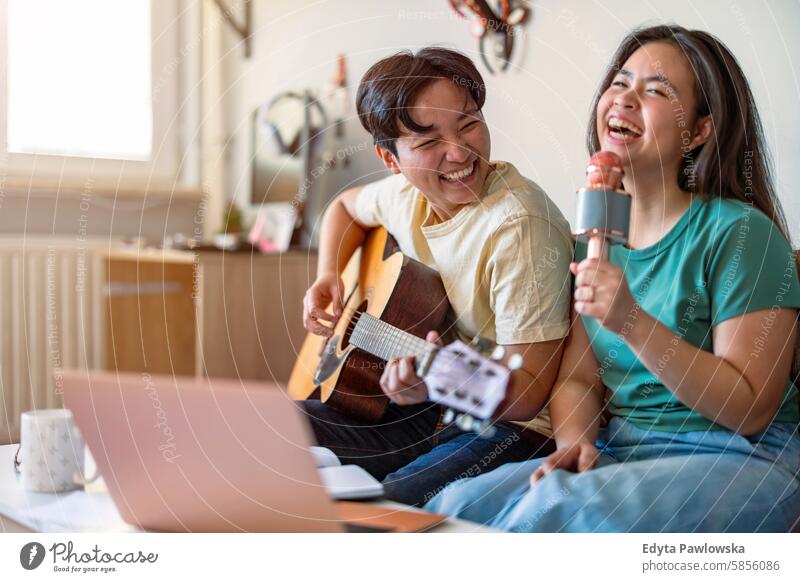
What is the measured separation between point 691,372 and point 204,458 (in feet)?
1.35

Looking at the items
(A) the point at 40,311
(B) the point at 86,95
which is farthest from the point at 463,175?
(A) the point at 40,311

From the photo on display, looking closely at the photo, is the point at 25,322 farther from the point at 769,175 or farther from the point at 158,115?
the point at 769,175

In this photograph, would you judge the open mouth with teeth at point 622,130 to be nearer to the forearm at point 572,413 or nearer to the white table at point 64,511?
the forearm at point 572,413

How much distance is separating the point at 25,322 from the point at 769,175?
87 cm

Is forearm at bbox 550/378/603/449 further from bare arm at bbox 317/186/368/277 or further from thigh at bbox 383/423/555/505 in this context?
bare arm at bbox 317/186/368/277

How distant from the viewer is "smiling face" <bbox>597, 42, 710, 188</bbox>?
0.67m

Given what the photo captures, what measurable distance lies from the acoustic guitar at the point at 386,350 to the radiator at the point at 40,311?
0.31 m

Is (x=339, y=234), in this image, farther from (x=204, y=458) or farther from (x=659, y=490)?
(x=659, y=490)

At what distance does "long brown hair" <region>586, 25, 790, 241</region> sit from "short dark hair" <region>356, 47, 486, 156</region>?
126mm

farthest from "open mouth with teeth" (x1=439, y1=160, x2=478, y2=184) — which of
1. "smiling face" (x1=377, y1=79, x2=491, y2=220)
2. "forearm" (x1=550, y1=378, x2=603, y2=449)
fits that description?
"forearm" (x1=550, y1=378, x2=603, y2=449)

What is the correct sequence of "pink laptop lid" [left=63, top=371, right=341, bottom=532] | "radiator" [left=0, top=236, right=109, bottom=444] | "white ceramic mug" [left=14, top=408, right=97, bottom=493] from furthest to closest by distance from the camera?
"radiator" [left=0, top=236, right=109, bottom=444] < "white ceramic mug" [left=14, top=408, right=97, bottom=493] < "pink laptop lid" [left=63, top=371, right=341, bottom=532]

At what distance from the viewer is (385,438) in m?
0.73

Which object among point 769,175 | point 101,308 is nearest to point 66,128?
point 101,308

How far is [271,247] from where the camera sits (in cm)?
85
